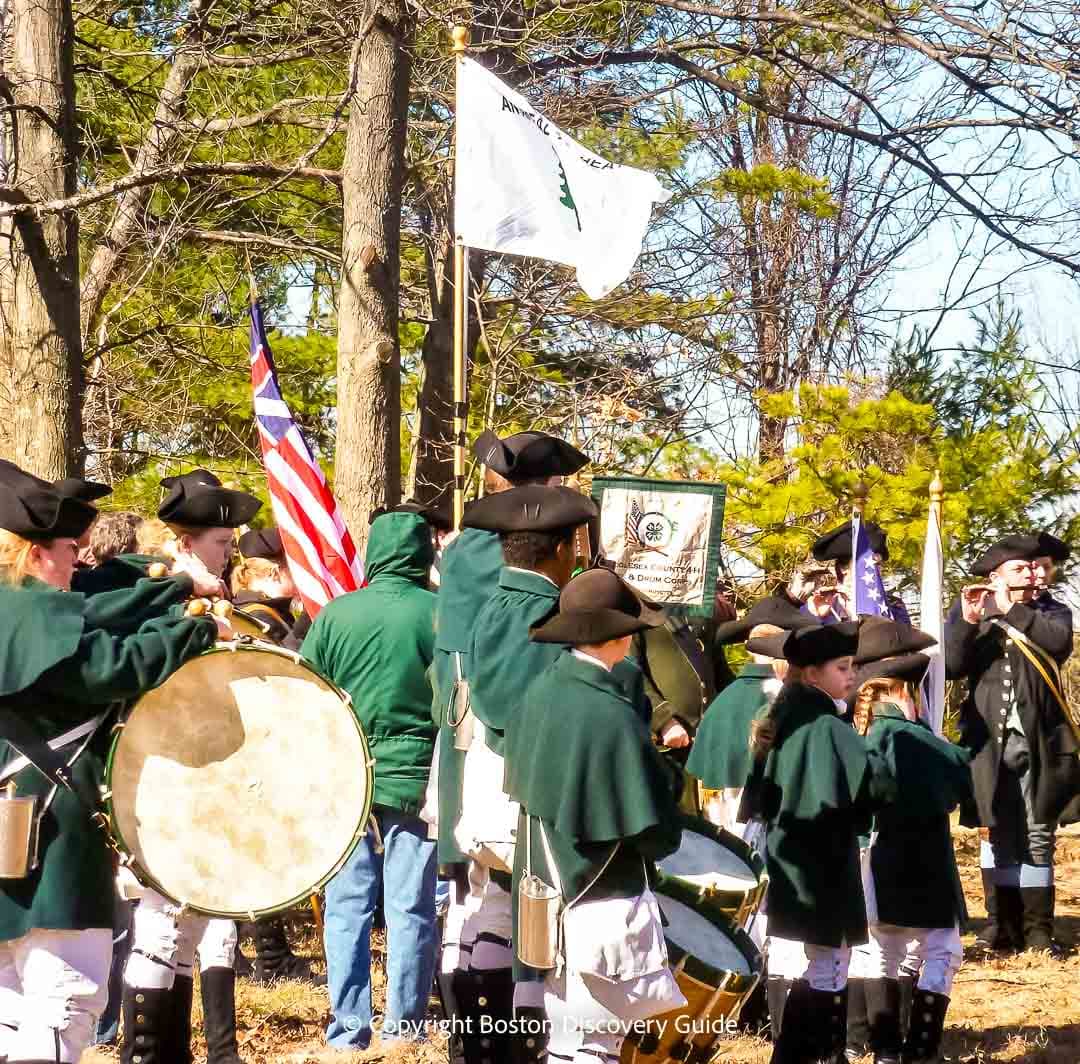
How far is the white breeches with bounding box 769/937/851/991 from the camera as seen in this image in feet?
19.1

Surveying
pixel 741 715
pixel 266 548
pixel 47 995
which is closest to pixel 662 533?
pixel 741 715

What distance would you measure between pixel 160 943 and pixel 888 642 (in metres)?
2.79

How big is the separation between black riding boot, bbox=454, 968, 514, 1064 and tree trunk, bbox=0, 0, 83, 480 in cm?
472

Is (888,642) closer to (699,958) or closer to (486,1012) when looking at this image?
(699,958)

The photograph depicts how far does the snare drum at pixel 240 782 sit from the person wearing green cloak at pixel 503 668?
51 cm

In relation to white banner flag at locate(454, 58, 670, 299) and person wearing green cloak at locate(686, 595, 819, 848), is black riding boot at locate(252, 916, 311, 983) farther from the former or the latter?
white banner flag at locate(454, 58, 670, 299)

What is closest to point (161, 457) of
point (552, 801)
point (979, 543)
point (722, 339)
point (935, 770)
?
point (722, 339)

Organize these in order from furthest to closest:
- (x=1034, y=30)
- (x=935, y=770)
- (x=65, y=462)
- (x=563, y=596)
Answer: (x=1034, y=30) → (x=65, y=462) → (x=935, y=770) → (x=563, y=596)

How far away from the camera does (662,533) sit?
7066 millimetres

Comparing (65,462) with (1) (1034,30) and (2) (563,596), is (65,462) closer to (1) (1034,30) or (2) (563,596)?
(2) (563,596)

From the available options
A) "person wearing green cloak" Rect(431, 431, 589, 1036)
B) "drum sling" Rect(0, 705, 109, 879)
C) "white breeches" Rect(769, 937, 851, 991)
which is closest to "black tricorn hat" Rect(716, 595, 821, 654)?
"white breeches" Rect(769, 937, 851, 991)

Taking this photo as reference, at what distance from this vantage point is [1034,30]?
36.7 ft

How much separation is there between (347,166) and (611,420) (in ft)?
10.6

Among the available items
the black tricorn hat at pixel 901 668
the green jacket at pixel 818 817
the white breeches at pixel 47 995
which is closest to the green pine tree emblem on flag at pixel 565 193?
the black tricorn hat at pixel 901 668
